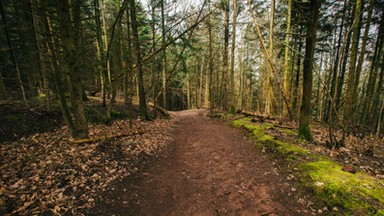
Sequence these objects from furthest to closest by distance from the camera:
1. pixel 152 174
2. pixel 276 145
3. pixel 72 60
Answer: pixel 276 145, pixel 72 60, pixel 152 174

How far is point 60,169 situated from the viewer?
4438mm

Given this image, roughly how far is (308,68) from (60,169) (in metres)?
9.01

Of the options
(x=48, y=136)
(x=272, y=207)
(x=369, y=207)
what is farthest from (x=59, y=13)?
(x=369, y=207)

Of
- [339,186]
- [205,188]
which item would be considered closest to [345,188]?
[339,186]

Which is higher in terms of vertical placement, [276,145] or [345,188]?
[345,188]

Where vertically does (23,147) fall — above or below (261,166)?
above

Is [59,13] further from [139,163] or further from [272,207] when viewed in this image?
[272,207]

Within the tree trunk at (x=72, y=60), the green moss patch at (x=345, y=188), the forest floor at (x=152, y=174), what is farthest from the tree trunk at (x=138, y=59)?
the green moss patch at (x=345, y=188)

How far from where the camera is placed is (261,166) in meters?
5.36

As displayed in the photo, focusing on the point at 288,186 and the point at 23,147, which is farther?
the point at 23,147

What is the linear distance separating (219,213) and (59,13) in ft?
24.8

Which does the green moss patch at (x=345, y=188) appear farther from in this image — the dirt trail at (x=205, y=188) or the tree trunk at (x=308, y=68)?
the tree trunk at (x=308, y=68)

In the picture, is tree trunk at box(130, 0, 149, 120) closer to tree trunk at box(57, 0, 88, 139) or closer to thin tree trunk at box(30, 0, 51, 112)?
tree trunk at box(57, 0, 88, 139)

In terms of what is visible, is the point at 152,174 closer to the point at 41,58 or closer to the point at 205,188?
the point at 205,188
